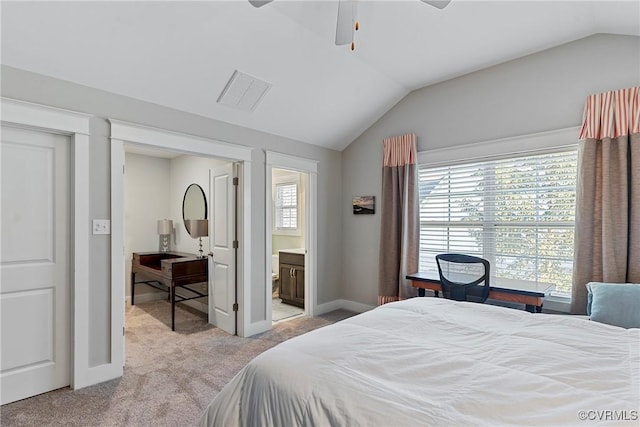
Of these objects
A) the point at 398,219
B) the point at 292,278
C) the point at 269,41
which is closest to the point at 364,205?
the point at 398,219

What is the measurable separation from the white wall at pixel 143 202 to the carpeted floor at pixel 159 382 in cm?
159

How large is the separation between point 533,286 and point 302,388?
2.73 m

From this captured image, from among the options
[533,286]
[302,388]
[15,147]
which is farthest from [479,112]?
[15,147]

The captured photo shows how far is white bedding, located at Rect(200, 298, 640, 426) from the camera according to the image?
0.94 metres

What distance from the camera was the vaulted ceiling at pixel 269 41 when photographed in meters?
2.23

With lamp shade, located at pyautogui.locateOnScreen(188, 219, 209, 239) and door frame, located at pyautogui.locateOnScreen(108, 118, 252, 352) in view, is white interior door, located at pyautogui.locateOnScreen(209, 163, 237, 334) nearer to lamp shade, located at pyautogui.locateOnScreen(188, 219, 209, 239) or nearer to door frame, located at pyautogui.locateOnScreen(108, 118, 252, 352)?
door frame, located at pyautogui.locateOnScreen(108, 118, 252, 352)

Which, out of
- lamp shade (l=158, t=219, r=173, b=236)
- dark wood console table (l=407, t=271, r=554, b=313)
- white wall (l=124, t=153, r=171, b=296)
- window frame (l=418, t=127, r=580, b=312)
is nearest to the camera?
dark wood console table (l=407, t=271, r=554, b=313)

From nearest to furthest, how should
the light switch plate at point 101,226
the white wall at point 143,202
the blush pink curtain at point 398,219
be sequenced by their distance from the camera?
the light switch plate at point 101,226
the blush pink curtain at point 398,219
the white wall at point 143,202

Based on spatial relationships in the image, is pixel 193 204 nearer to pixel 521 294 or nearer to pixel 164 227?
pixel 164 227

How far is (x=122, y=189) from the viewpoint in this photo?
2766 mm

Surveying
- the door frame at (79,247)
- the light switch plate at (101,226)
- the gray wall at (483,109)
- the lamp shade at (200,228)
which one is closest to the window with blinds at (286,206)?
the gray wall at (483,109)

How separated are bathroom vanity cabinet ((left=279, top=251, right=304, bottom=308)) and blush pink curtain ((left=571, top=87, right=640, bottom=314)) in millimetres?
3189

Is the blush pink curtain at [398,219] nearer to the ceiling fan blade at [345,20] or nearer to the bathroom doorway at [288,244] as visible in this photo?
the bathroom doorway at [288,244]

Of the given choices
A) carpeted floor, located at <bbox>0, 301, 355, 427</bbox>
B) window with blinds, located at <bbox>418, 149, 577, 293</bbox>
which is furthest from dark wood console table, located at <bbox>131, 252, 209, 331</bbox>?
window with blinds, located at <bbox>418, 149, 577, 293</bbox>
